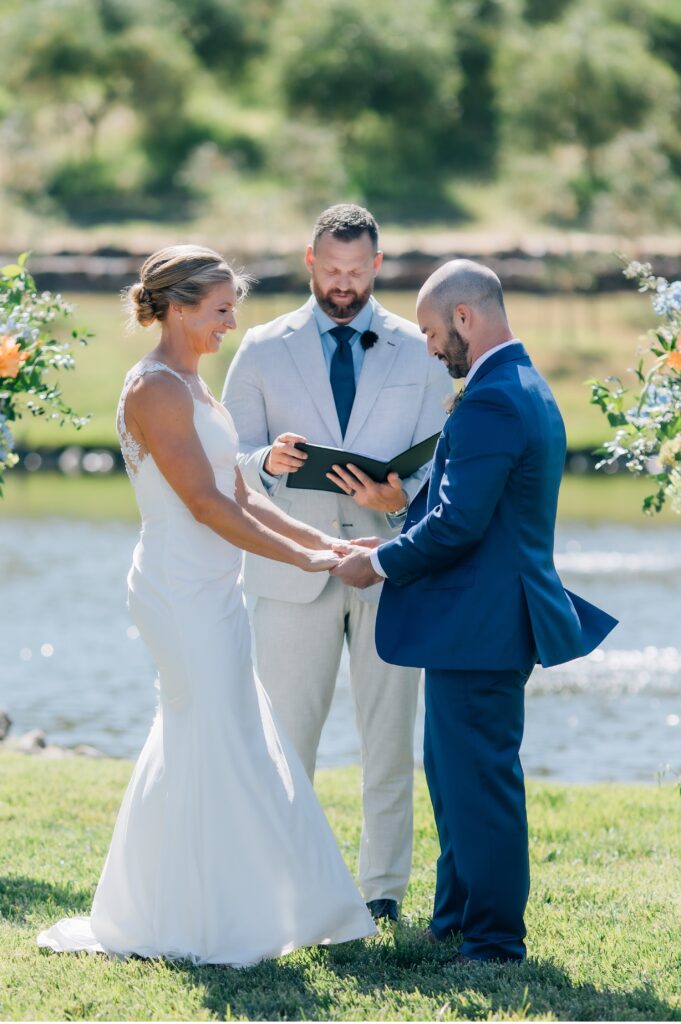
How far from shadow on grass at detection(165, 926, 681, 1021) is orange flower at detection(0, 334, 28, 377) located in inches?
96.3

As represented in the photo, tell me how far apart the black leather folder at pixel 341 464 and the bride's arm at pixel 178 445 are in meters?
0.51

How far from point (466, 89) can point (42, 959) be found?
7935 centimetres

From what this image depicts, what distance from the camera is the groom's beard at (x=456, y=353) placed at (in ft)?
15.5

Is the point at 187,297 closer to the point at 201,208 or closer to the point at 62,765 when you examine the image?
the point at 62,765

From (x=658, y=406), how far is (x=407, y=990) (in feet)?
7.29

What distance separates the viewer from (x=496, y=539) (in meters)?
4.64

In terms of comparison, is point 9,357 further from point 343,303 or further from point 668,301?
point 668,301

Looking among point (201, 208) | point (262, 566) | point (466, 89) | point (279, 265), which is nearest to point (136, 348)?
point (279, 265)

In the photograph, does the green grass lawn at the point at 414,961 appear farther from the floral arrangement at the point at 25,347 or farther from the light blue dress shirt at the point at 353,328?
the light blue dress shirt at the point at 353,328

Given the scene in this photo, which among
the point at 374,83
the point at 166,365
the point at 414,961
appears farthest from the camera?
the point at 374,83

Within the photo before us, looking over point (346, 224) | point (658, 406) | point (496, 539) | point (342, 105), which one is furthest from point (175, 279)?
point (342, 105)

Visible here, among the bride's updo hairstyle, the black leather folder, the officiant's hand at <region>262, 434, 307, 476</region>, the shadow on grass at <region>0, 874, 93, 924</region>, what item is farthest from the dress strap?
the shadow on grass at <region>0, 874, 93, 924</region>

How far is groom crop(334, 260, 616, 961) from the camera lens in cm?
458

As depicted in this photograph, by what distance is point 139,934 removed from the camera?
4766 mm
